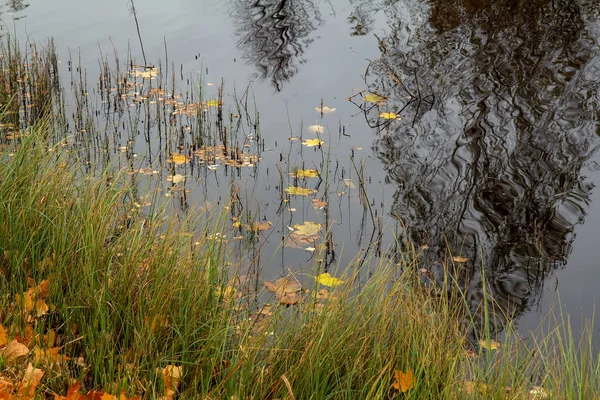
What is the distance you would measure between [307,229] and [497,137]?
2.17m

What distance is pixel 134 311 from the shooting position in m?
2.89

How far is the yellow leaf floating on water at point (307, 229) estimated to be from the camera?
472 cm

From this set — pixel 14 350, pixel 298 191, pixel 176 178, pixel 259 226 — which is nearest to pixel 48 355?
pixel 14 350

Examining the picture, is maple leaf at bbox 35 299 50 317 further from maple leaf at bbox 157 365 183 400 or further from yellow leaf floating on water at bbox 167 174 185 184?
yellow leaf floating on water at bbox 167 174 185 184

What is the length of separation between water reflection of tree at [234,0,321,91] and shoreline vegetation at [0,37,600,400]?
15.1 ft

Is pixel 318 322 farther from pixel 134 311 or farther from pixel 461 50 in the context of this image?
pixel 461 50

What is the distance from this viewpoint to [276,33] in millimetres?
9453

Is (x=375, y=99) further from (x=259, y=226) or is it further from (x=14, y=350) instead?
(x=14, y=350)

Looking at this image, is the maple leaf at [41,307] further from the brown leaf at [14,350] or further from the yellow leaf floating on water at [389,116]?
the yellow leaf floating on water at [389,116]

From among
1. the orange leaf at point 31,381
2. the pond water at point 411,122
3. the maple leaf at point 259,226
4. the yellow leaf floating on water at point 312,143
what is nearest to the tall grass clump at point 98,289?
the orange leaf at point 31,381

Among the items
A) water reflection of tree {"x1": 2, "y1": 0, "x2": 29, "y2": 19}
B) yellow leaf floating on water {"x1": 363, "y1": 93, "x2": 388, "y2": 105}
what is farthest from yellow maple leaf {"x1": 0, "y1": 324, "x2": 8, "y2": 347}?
water reflection of tree {"x1": 2, "y1": 0, "x2": 29, "y2": 19}

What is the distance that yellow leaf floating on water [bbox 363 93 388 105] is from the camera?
694cm

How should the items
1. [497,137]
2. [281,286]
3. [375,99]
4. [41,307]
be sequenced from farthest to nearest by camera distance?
[375,99], [497,137], [281,286], [41,307]

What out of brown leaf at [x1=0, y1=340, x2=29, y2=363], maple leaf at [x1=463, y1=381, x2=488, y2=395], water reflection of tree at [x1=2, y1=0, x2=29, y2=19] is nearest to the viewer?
brown leaf at [x1=0, y1=340, x2=29, y2=363]
